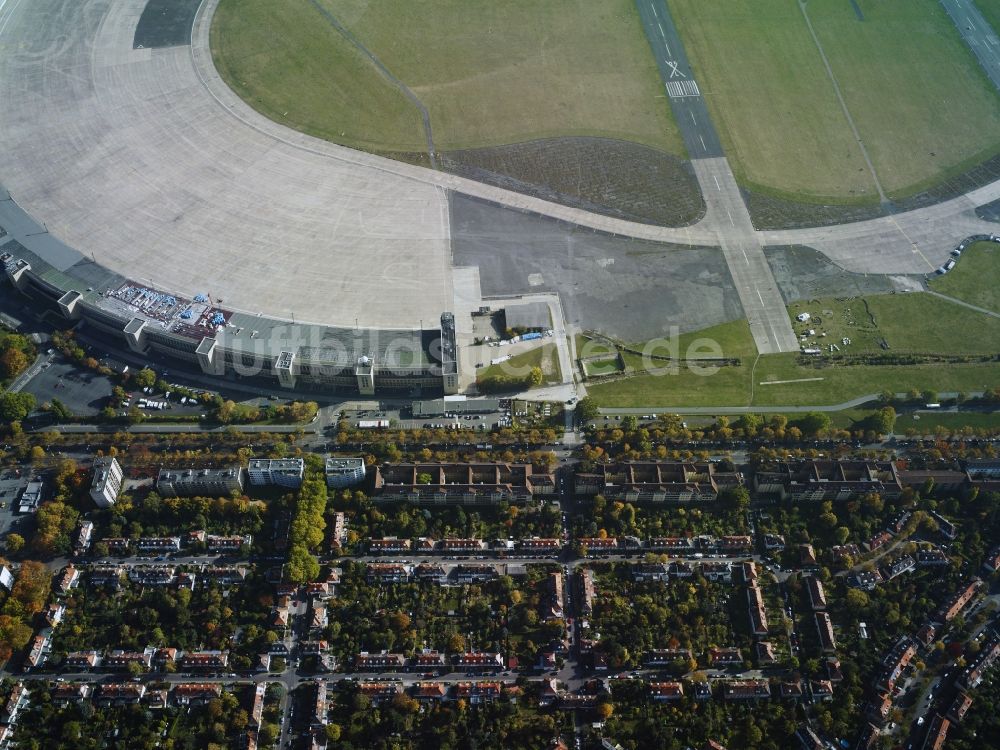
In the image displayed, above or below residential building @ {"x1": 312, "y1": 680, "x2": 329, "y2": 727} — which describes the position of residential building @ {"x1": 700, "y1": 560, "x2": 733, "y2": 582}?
above

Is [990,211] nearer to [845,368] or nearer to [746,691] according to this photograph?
[845,368]

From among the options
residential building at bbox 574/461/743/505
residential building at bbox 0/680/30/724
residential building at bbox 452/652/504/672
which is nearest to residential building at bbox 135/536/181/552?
residential building at bbox 0/680/30/724

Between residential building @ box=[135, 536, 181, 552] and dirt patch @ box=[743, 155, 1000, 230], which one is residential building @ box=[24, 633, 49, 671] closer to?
residential building @ box=[135, 536, 181, 552]

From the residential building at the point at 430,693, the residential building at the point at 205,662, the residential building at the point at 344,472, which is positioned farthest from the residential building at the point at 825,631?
the residential building at the point at 205,662

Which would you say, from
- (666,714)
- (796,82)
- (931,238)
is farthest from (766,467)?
(796,82)

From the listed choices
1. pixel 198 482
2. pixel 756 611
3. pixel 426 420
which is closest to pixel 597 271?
pixel 426 420

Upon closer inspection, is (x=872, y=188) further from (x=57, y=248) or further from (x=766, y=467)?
(x=57, y=248)

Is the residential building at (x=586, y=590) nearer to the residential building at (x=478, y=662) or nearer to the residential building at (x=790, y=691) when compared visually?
the residential building at (x=478, y=662)

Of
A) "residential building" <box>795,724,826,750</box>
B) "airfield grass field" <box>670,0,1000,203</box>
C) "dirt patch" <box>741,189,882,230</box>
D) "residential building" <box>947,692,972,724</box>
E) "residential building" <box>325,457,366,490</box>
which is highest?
"airfield grass field" <box>670,0,1000,203</box>
